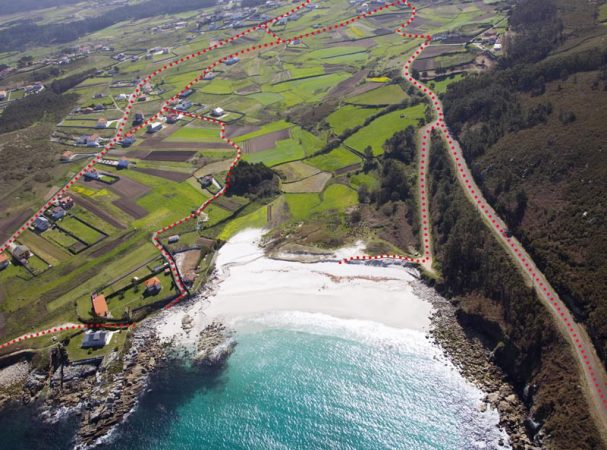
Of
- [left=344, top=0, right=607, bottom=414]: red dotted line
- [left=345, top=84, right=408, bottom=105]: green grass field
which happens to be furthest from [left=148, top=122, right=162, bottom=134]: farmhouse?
[left=344, top=0, right=607, bottom=414]: red dotted line

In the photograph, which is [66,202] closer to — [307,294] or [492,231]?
Answer: [307,294]

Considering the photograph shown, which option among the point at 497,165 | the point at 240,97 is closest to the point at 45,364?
the point at 497,165

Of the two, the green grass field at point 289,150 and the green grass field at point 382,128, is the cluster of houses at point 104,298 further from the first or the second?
the green grass field at point 382,128

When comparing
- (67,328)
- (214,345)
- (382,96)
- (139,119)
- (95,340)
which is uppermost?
(139,119)

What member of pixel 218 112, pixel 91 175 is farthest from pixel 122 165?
pixel 218 112

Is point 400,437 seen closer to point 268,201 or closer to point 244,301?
point 244,301
